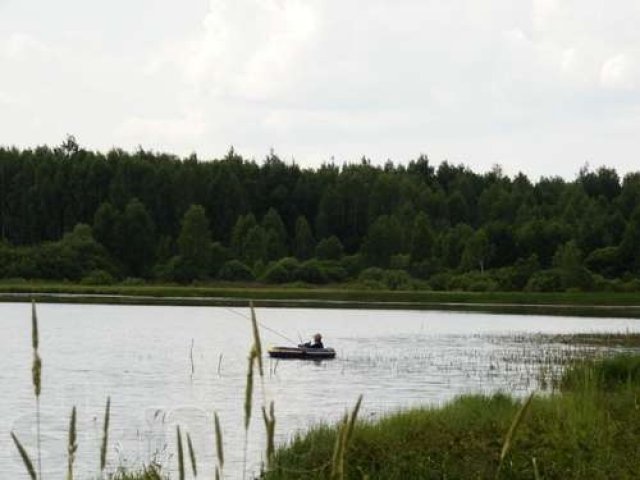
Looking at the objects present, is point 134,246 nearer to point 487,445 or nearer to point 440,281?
point 440,281

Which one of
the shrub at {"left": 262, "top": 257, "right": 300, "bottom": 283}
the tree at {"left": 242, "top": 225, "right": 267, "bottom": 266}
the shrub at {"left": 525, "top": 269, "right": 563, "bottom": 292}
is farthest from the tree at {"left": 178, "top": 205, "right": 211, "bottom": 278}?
the shrub at {"left": 525, "top": 269, "right": 563, "bottom": 292}

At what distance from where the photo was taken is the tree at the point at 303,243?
152 m

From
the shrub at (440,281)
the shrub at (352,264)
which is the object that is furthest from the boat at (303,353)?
the shrub at (352,264)

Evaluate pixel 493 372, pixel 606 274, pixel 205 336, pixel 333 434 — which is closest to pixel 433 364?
pixel 493 372

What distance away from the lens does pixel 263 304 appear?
114 meters

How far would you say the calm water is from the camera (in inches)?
1057

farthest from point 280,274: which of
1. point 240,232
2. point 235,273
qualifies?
point 240,232

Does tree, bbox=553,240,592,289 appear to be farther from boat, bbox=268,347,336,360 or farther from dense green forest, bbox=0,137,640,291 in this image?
boat, bbox=268,347,336,360

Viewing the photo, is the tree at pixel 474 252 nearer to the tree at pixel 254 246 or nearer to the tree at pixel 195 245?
the tree at pixel 254 246

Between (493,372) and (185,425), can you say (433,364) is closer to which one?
(493,372)

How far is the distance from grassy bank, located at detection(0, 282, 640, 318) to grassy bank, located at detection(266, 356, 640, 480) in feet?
285

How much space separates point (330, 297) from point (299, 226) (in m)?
33.1

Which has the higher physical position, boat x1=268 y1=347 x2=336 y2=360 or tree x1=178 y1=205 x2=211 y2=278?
tree x1=178 y1=205 x2=211 y2=278

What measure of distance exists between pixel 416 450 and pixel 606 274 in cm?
11642
